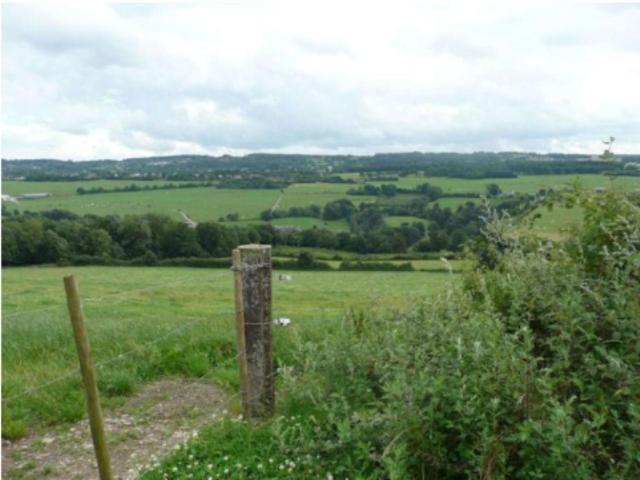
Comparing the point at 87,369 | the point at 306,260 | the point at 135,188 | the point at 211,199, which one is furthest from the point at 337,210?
the point at 87,369

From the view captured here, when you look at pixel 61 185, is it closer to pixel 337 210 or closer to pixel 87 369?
pixel 337 210

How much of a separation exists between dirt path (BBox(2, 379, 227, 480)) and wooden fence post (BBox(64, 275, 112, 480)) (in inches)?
25.1

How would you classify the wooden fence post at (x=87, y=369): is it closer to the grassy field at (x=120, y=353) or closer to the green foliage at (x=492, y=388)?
the grassy field at (x=120, y=353)

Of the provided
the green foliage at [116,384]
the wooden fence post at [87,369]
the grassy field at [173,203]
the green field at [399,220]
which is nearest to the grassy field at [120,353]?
the green foliage at [116,384]

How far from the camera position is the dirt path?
5.62 m

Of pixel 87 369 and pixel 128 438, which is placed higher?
pixel 87 369

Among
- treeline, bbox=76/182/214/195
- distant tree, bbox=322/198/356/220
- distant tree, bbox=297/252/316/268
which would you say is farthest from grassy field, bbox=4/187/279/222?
distant tree, bbox=297/252/316/268

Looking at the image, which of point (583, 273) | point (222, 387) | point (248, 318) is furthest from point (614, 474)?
point (222, 387)

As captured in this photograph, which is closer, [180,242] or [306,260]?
[306,260]

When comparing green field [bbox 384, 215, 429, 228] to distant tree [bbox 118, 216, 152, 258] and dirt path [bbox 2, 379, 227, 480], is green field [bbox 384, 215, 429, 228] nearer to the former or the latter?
distant tree [bbox 118, 216, 152, 258]

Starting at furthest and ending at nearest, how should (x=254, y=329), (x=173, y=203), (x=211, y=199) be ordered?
(x=211, y=199), (x=173, y=203), (x=254, y=329)

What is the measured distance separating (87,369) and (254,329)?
179cm

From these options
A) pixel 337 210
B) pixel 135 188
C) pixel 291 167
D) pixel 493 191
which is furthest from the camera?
pixel 291 167

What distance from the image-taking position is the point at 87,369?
439 cm
